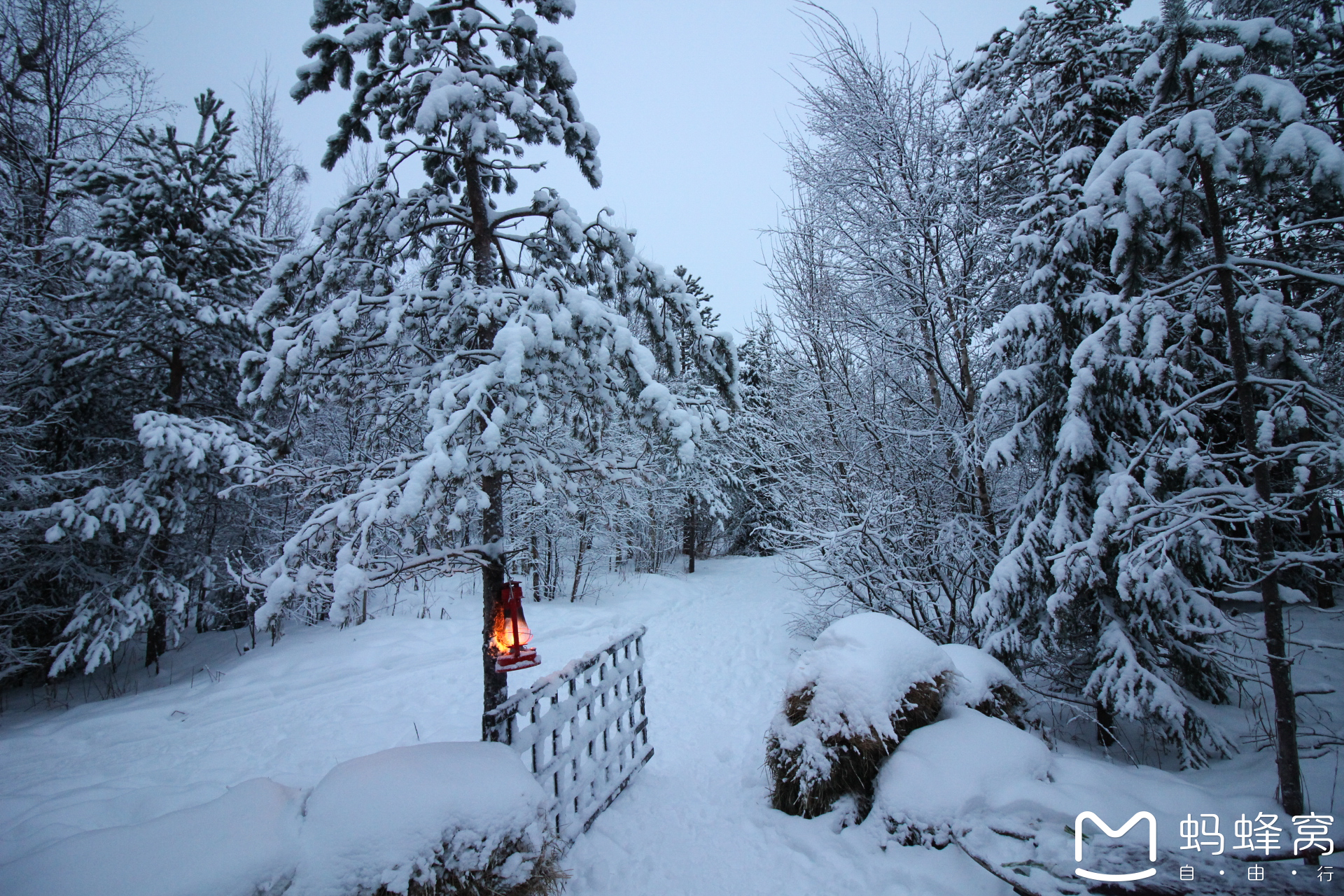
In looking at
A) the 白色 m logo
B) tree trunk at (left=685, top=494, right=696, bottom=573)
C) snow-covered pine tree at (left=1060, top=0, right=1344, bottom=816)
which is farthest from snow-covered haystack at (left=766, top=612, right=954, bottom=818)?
tree trunk at (left=685, top=494, right=696, bottom=573)

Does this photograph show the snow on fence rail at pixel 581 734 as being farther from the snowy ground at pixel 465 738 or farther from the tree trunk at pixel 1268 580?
the tree trunk at pixel 1268 580

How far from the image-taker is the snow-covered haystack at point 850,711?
3.84m

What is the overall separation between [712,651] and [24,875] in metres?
8.14

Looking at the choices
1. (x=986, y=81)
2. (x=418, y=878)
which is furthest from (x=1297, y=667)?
(x=418, y=878)

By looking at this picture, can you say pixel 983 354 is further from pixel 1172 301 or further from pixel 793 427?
pixel 793 427

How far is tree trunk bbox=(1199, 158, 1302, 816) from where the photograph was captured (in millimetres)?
3008

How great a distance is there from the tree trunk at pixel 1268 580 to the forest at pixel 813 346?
25 millimetres

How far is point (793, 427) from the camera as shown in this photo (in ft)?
28.1

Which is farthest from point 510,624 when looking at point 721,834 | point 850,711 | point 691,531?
point 691,531

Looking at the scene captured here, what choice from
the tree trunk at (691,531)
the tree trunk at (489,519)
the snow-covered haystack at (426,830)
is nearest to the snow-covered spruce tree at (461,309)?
the tree trunk at (489,519)

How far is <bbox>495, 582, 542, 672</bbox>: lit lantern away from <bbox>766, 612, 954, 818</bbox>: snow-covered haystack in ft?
7.26

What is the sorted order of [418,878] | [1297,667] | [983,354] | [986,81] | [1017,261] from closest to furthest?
1. [418,878]
2. [1017,261]
3. [1297,667]
4. [983,354]
5. [986,81]

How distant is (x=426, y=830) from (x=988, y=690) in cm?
438

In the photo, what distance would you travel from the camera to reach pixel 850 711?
3.89 metres
